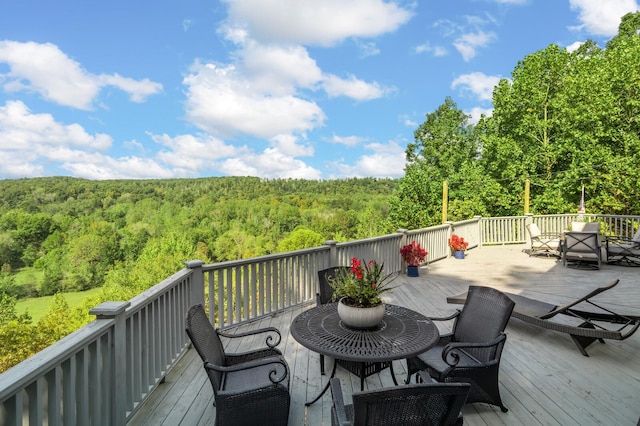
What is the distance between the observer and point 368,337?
247cm

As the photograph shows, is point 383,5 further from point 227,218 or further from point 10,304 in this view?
point 10,304

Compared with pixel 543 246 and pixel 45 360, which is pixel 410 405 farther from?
pixel 543 246

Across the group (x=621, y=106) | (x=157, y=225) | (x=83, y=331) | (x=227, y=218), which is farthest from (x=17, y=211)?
(x=621, y=106)

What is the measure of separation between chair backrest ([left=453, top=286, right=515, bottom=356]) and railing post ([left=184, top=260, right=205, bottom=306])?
2.70m

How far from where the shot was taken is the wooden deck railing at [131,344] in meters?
1.49

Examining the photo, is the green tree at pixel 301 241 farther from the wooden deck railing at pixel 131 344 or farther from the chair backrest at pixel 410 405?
the chair backrest at pixel 410 405

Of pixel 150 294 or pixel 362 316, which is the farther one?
pixel 150 294

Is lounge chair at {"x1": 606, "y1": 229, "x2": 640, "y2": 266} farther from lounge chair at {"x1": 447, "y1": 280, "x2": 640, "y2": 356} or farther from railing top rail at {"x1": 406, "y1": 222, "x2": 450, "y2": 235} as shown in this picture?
lounge chair at {"x1": 447, "y1": 280, "x2": 640, "y2": 356}

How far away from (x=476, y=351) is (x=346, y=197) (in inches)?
1981

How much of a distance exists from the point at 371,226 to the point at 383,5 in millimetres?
35238

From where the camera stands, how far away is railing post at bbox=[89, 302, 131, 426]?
2137 millimetres

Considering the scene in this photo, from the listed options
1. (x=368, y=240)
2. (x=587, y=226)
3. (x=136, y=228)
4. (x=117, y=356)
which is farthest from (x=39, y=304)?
(x=587, y=226)

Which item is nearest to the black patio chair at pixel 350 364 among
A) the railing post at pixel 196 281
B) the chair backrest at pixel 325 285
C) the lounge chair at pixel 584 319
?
the chair backrest at pixel 325 285

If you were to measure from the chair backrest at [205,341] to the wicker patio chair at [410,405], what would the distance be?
0.98 m
